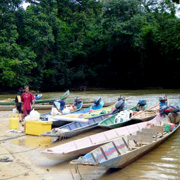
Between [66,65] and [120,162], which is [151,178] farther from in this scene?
[66,65]

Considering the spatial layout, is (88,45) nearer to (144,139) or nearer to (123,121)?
(123,121)

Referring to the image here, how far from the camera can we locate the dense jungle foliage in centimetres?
3506

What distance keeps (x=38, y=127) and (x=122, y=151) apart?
A: 3.98 m

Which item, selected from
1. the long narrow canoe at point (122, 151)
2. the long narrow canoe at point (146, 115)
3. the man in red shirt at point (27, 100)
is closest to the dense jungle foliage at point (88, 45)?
the long narrow canoe at point (146, 115)

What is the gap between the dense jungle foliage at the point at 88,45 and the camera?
35.1m

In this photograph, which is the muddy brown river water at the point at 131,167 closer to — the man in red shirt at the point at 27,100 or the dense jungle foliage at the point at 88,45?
the man in red shirt at the point at 27,100

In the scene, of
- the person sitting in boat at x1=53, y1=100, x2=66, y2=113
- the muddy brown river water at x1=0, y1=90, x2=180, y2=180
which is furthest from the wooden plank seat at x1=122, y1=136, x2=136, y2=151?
the person sitting in boat at x1=53, y1=100, x2=66, y2=113

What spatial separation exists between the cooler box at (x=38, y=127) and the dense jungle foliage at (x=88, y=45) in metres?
23.4

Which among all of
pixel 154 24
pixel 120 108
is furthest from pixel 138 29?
pixel 120 108

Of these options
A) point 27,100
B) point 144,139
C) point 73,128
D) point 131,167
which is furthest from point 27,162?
point 27,100

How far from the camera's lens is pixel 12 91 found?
38.0 m

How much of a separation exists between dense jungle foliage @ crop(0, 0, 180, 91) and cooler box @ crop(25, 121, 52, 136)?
23.4m

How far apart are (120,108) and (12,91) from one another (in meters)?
27.1

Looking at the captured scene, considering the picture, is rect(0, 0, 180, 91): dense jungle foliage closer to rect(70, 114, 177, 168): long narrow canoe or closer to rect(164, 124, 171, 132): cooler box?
rect(164, 124, 171, 132): cooler box
